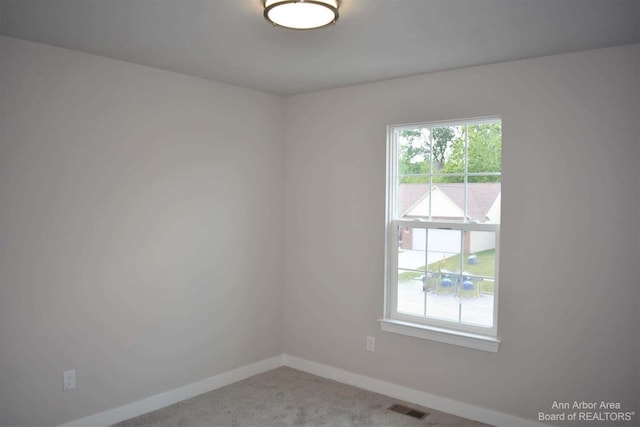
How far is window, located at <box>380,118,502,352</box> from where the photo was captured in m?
3.48

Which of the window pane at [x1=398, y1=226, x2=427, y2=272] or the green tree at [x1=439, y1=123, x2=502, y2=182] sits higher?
the green tree at [x1=439, y1=123, x2=502, y2=182]

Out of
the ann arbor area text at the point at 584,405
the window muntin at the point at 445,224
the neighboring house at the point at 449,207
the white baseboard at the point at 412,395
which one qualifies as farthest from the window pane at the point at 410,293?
the ann arbor area text at the point at 584,405

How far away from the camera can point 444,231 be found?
3.68m

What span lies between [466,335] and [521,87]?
1742mm

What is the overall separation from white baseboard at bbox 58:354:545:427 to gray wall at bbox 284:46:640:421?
69 millimetres

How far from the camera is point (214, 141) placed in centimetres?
401

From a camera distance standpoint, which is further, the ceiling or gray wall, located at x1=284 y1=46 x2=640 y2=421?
gray wall, located at x1=284 y1=46 x2=640 y2=421

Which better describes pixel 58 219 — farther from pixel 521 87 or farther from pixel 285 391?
pixel 521 87

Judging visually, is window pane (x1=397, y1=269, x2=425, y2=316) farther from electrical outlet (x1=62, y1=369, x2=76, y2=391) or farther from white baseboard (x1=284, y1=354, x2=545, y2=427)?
electrical outlet (x1=62, y1=369, x2=76, y2=391)

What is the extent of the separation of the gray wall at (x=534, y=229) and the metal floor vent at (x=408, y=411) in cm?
20

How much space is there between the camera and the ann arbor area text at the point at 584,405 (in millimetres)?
2969

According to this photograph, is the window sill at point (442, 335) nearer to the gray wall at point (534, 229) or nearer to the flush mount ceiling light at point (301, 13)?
the gray wall at point (534, 229)

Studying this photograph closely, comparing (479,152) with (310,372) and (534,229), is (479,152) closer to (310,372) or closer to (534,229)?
(534,229)

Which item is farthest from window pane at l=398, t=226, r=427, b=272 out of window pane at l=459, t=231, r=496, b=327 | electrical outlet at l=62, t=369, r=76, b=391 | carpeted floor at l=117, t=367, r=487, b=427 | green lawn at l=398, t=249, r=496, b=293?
electrical outlet at l=62, t=369, r=76, b=391
